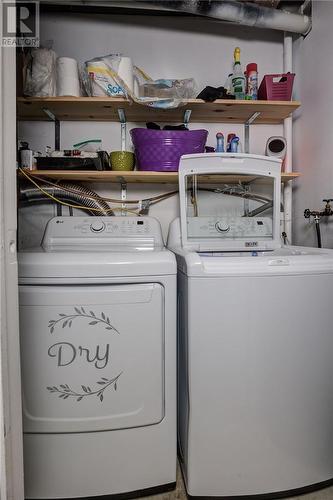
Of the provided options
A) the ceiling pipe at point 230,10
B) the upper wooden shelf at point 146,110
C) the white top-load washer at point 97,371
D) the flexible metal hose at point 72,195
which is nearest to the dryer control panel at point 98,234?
the flexible metal hose at point 72,195

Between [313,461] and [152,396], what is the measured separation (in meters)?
0.72

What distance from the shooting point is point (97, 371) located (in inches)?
41.8

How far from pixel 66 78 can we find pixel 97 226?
0.79 m

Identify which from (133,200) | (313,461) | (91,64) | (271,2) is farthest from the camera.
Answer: (133,200)

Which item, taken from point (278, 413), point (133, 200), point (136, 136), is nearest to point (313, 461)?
point (278, 413)

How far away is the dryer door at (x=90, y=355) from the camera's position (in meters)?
1.04

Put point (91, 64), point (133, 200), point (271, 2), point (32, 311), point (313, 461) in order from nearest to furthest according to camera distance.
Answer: point (32, 311) → point (313, 461) → point (91, 64) → point (271, 2) → point (133, 200)

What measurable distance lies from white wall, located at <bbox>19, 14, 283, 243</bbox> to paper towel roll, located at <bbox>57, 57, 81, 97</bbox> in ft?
1.01

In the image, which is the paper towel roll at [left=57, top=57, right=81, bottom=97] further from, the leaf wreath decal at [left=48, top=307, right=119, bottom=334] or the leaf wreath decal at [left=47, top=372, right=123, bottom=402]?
the leaf wreath decal at [left=47, top=372, right=123, bottom=402]

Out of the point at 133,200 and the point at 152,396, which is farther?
the point at 133,200

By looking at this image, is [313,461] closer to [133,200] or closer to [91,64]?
[133,200]

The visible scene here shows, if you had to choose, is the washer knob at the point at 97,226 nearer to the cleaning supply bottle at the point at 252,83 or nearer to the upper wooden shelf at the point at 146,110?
the upper wooden shelf at the point at 146,110

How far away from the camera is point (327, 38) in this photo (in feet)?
4.99

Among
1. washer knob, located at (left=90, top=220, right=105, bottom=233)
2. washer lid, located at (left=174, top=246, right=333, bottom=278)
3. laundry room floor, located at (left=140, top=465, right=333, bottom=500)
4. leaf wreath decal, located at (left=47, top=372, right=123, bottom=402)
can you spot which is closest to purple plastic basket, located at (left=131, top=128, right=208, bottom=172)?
washer knob, located at (left=90, top=220, right=105, bottom=233)
